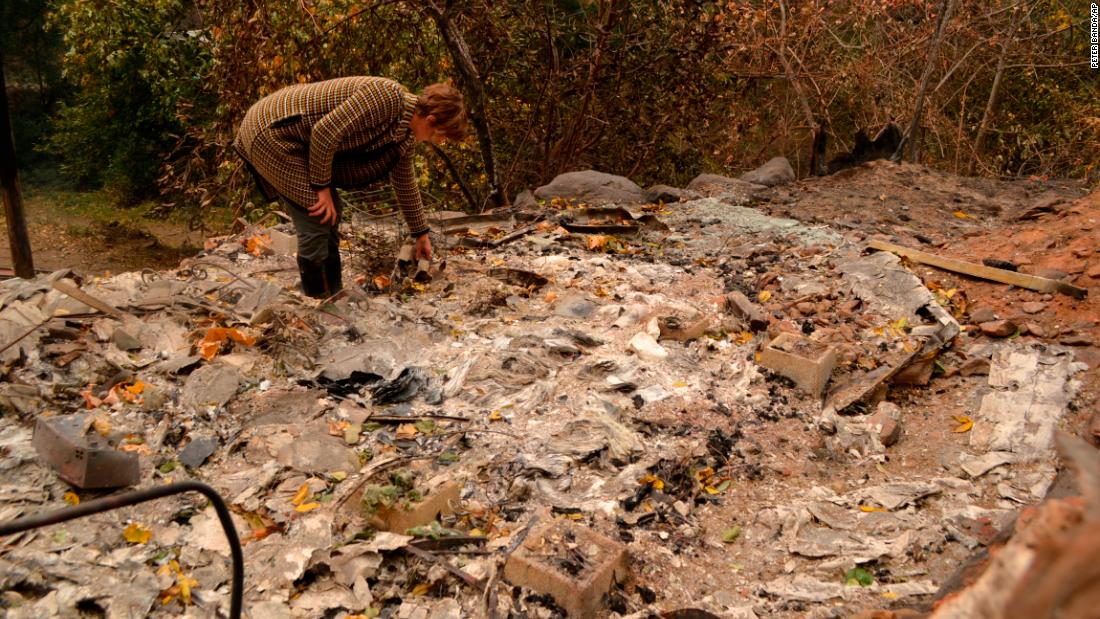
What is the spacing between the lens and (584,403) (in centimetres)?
343

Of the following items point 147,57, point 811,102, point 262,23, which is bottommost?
point 811,102

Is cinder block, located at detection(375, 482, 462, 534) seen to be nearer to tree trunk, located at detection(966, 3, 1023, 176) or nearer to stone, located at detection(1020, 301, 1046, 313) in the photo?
stone, located at detection(1020, 301, 1046, 313)

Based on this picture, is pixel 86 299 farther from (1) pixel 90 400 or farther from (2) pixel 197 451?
(2) pixel 197 451

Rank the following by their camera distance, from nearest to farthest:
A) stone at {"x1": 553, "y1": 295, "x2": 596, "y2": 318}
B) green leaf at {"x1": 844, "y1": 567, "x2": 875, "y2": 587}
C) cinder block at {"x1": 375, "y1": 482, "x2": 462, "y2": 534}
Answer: green leaf at {"x1": 844, "y1": 567, "x2": 875, "y2": 587} → cinder block at {"x1": 375, "y1": 482, "x2": 462, "y2": 534} → stone at {"x1": 553, "y1": 295, "x2": 596, "y2": 318}

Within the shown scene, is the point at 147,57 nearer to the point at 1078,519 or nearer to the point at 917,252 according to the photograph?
the point at 917,252

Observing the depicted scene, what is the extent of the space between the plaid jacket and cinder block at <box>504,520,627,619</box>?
Result: 2.03m

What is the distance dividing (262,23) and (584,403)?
4544 millimetres

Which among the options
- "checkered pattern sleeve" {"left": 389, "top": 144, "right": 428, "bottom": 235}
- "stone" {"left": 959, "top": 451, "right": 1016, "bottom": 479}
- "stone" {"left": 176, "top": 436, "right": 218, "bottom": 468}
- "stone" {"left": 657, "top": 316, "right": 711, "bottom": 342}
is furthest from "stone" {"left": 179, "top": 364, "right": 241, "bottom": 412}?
"stone" {"left": 959, "top": 451, "right": 1016, "bottom": 479}

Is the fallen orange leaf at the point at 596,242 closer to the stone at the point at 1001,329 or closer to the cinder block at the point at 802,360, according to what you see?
the cinder block at the point at 802,360

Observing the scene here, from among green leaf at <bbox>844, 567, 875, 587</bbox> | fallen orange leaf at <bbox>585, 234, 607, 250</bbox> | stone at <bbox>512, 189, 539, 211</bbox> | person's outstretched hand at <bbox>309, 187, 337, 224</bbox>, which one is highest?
person's outstretched hand at <bbox>309, 187, 337, 224</bbox>

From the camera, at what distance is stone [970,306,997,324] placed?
4188 millimetres

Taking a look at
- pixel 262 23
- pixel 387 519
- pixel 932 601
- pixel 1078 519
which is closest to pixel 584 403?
pixel 387 519

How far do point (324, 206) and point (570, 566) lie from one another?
2.16 m

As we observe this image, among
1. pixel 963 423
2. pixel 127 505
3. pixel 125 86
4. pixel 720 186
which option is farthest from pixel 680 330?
pixel 125 86
